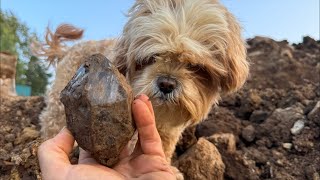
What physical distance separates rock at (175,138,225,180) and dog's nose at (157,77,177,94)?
1.14 m

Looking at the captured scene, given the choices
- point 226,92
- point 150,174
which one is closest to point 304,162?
point 226,92

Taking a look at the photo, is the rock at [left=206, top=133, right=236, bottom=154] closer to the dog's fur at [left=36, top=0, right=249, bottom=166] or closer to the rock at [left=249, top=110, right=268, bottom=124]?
the dog's fur at [left=36, top=0, right=249, bottom=166]

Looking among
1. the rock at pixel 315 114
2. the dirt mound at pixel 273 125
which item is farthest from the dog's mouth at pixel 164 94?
the rock at pixel 315 114

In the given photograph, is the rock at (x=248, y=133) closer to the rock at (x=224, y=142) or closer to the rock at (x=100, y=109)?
the rock at (x=224, y=142)

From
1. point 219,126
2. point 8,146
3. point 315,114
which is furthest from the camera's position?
point 219,126

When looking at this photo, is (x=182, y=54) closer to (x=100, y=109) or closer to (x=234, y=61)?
(x=234, y=61)

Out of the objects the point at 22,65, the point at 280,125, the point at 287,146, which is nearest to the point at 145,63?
the point at 287,146

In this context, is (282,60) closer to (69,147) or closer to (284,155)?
(284,155)

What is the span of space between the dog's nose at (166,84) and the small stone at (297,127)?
2211mm

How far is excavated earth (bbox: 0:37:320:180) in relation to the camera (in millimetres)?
4691

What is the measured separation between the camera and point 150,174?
2.83m

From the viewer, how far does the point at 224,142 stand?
17.1 feet

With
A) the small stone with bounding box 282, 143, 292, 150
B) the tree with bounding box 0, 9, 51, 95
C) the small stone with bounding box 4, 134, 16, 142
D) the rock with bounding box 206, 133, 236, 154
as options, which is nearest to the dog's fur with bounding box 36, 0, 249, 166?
the rock with bounding box 206, 133, 236, 154

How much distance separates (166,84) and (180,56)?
0.96 feet
